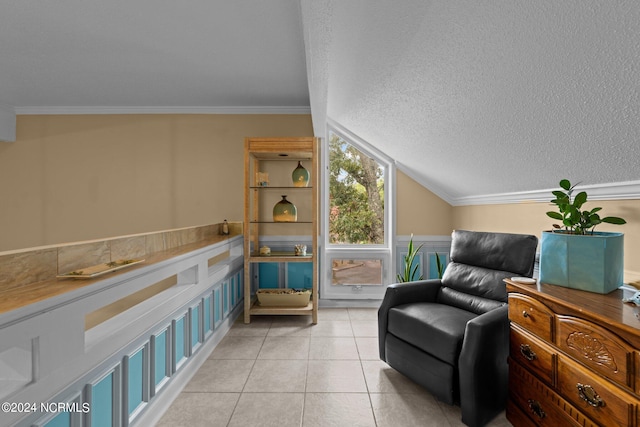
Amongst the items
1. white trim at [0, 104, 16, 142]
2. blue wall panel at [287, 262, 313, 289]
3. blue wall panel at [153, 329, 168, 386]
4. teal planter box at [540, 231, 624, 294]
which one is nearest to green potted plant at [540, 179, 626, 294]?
teal planter box at [540, 231, 624, 294]

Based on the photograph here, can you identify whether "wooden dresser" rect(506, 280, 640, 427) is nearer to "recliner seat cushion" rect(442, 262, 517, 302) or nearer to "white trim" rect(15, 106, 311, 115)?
"recliner seat cushion" rect(442, 262, 517, 302)

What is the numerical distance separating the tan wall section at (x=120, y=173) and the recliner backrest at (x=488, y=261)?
2.28 meters

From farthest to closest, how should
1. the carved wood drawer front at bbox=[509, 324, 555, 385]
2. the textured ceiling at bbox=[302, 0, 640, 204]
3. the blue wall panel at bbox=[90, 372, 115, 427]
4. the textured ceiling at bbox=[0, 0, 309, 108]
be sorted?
1. the textured ceiling at bbox=[0, 0, 309, 108]
2. the carved wood drawer front at bbox=[509, 324, 555, 385]
3. the blue wall panel at bbox=[90, 372, 115, 427]
4. the textured ceiling at bbox=[302, 0, 640, 204]

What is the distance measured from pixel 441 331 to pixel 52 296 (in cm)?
195

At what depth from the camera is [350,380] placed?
2197 mm

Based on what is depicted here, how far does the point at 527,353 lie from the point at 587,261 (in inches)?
21.8

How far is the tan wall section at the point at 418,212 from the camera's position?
3.78 metres

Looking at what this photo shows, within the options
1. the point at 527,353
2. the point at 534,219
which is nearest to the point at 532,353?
the point at 527,353

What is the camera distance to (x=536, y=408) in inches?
59.0

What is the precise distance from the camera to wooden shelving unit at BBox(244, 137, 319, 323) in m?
3.18

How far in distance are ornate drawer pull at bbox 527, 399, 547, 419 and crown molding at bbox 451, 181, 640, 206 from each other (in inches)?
46.6

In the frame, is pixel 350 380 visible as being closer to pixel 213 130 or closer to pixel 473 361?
pixel 473 361

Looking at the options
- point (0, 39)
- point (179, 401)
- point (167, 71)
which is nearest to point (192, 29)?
point (167, 71)

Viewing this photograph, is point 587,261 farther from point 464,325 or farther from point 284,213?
point 284,213
